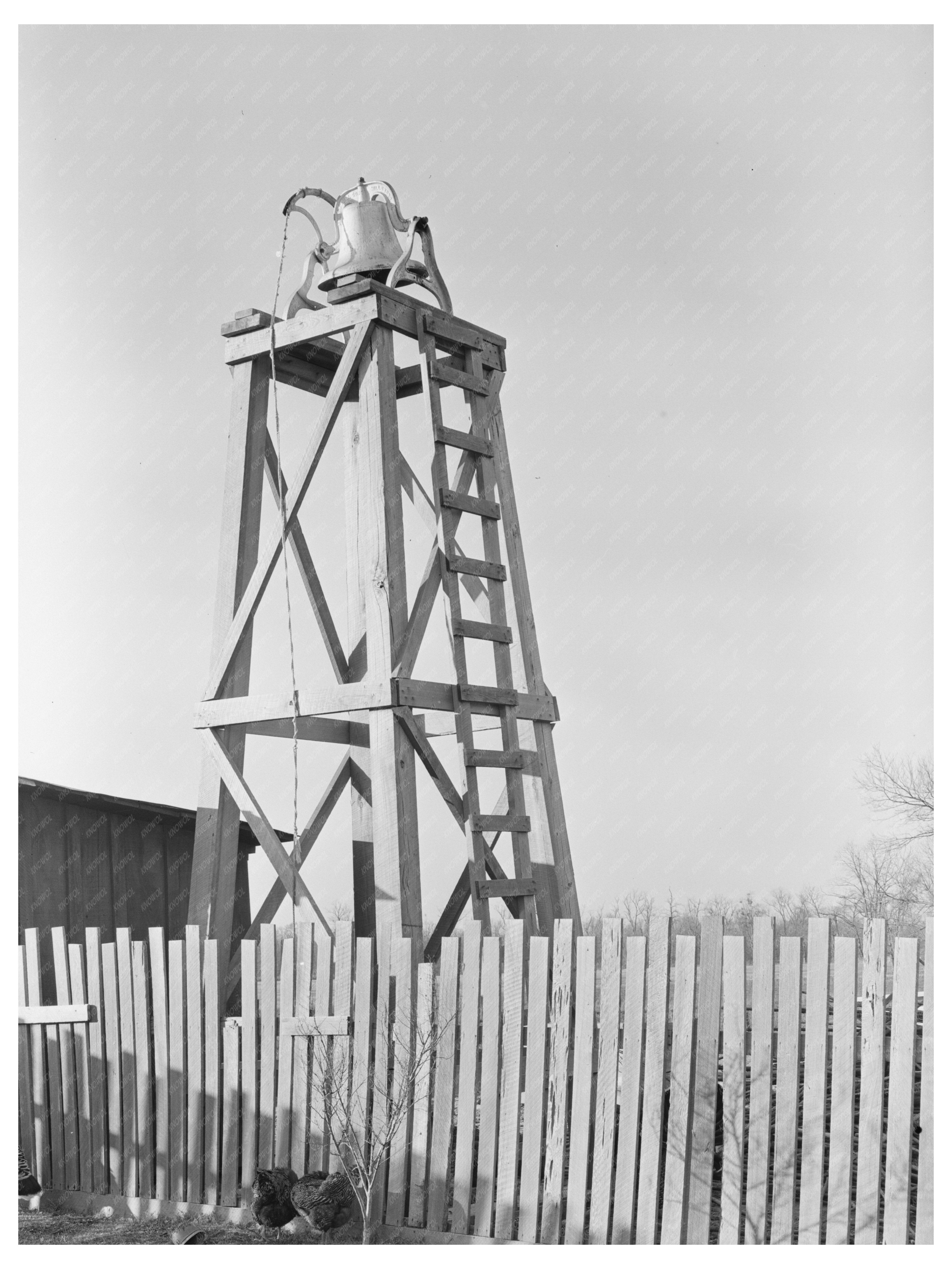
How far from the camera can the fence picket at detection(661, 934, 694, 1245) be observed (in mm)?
6945

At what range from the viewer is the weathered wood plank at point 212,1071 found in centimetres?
898

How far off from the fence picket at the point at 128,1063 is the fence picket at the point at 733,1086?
14.8 ft

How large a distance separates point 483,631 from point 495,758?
39.6 inches

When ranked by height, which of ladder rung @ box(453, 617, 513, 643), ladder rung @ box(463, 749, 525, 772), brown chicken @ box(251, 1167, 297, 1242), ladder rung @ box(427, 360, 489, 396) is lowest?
brown chicken @ box(251, 1167, 297, 1242)

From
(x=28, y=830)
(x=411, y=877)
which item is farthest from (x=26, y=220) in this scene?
(x=411, y=877)

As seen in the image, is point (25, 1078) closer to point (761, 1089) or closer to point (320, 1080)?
point (320, 1080)

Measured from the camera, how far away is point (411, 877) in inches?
371

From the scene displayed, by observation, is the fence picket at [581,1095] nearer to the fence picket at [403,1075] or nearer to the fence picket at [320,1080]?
the fence picket at [403,1075]

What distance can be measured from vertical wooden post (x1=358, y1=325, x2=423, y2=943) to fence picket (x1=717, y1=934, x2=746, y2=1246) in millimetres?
2471

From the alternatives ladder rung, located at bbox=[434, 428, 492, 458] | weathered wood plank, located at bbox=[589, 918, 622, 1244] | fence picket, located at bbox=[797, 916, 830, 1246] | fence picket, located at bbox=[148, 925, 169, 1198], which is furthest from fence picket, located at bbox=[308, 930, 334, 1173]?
ladder rung, located at bbox=[434, 428, 492, 458]

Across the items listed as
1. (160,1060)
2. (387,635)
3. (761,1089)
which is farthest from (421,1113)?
(387,635)

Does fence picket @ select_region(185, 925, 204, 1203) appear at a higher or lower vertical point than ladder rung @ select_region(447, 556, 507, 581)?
lower

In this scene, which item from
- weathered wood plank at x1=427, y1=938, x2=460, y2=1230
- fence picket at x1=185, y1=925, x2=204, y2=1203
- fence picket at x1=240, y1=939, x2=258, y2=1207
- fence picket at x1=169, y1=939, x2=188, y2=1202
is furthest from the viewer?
fence picket at x1=169, y1=939, x2=188, y2=1202

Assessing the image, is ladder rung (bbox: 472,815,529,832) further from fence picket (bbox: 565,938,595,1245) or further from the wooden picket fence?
fence picket (bbox: 565,938,595,1245)
